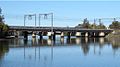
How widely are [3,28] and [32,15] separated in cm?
2056

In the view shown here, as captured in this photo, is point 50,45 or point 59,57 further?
point 50,45

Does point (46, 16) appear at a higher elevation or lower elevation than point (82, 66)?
higher

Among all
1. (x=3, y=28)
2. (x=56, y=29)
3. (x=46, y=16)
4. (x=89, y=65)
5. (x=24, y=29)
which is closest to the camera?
(x=89, y=65)

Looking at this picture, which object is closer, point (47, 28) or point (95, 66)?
point (95, 66)

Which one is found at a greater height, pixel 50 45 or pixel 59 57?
pixel 59 57

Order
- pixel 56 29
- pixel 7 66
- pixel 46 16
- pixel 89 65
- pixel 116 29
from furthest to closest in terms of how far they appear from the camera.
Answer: pixel 116 29, pixel 56 29, pixel 46 16, pixel 89 65, pixel 7 66

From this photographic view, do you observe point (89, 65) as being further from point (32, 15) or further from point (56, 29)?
point (56, 29)

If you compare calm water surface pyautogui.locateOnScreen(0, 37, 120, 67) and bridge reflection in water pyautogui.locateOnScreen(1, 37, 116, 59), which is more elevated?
calm water surface pyautogui.locateOnScreen(0, 37, 120, 67)

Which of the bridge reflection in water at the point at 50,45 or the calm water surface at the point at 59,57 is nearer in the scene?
the calm water surface at the point at 59,57

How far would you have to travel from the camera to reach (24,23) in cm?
16312

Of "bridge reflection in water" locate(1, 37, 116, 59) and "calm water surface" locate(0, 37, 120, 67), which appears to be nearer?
"calm water surface" locate(0, 37, 120, 67)

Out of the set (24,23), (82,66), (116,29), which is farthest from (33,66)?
(116,29)

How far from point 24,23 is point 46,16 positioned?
25589 millimetres

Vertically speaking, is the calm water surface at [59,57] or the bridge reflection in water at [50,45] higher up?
the calm water surface at [59,57]
